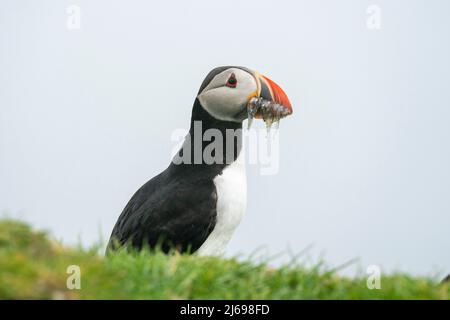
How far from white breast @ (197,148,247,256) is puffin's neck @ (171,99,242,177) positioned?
142 mm

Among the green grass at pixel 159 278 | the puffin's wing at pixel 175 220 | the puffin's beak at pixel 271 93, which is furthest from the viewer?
the puffin's beak at pixel 271 93

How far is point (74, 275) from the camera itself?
17.5 ft

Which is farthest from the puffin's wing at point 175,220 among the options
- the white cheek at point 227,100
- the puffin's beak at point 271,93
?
the puffin's beak at point 271,93

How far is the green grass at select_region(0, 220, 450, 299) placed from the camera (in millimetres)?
Result: 5180

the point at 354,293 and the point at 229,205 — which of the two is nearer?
the point at 354,293

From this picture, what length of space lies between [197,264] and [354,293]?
1.32 metres

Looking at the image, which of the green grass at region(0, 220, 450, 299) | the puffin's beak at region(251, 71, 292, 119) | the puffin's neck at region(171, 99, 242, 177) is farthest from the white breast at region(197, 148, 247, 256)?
the green grass at region(0, 220, 450, 299)

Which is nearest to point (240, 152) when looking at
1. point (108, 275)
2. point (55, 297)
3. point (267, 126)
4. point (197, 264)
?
point (267, 126)

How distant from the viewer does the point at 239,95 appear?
8.79 meters

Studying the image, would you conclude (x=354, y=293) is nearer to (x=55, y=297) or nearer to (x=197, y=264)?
(x=197, y=264)

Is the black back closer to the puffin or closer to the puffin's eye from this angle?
the puffin

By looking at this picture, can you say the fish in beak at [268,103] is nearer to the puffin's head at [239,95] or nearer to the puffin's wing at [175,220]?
the puffin's head at [239,95]

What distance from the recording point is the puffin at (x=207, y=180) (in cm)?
812

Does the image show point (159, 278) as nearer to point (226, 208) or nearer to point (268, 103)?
point (226, 208)
